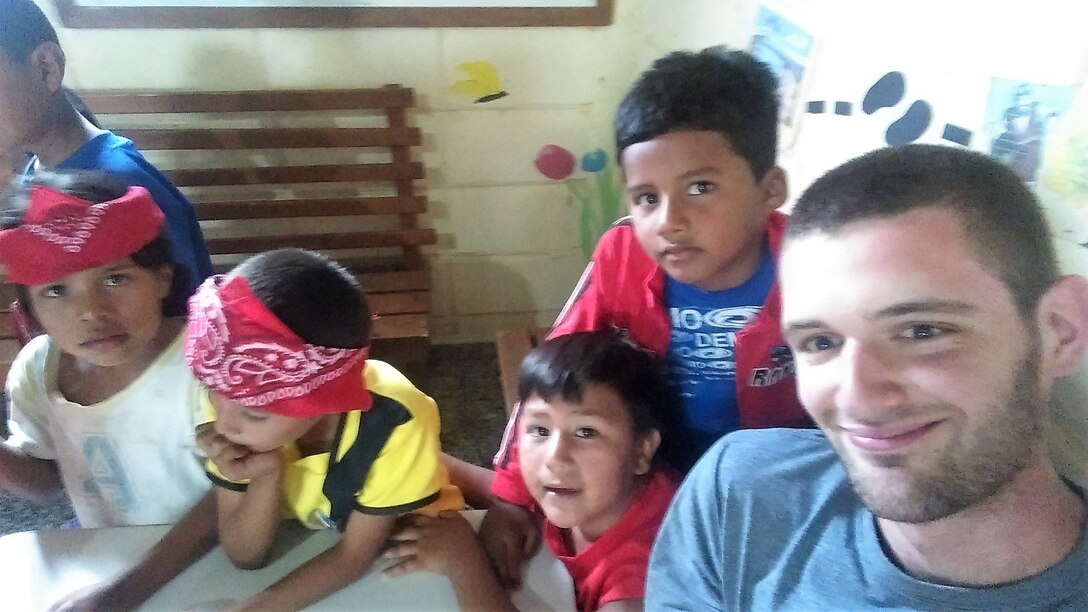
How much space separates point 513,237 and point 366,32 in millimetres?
694

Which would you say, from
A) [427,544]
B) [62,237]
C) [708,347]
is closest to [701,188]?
[708,347]

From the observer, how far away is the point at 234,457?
928 millimetres

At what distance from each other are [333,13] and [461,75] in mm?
344

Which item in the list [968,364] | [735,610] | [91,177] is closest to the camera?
[968,364]

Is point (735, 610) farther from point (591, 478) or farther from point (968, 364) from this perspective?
point (968, 364)

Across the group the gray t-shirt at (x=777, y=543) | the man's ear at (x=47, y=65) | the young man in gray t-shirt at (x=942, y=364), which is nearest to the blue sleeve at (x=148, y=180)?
the man's ear at (x=47, y=65)

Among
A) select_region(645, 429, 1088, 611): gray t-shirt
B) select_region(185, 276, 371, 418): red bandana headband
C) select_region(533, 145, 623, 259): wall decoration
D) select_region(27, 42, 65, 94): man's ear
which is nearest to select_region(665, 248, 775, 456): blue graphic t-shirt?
select_region(645, 429, 1088, 611): gray t-shirt

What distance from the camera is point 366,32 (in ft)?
6.21

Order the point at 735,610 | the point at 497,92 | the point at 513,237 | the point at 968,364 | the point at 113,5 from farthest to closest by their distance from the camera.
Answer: the point at 513,237 < the point at 497,92 < the point at 113,5 < the point at 735,610 < the point at 968,364

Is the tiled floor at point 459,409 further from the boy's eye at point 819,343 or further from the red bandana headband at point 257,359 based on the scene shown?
the boy's eye at point 819,343

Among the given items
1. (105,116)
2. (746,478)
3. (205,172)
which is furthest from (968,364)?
(105,116)

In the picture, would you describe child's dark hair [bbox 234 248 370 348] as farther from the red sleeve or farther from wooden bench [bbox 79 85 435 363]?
wooden bench [bbox 79 85 435 363]

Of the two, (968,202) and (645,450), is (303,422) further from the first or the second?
(968,202)

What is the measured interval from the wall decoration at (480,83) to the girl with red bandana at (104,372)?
1.06 metres
